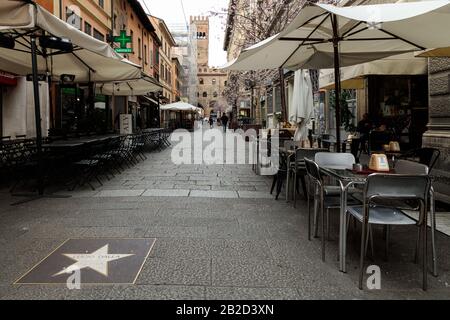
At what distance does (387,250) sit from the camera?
14.4 feet

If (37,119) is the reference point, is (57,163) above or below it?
below

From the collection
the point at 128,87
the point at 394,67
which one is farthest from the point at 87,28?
the point at 394,67

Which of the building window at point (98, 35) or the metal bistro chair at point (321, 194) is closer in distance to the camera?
the metal bistro chair at point (321, 194)

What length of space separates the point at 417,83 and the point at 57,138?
9989 mm

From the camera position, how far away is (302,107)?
948 cm

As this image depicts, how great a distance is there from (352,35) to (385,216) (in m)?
3.95

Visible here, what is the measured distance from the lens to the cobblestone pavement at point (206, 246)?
135 inches

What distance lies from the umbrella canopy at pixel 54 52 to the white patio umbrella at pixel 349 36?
265 cm

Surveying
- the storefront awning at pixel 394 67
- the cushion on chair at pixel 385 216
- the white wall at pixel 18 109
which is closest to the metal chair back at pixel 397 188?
the cushion on chair at pixel 385 216

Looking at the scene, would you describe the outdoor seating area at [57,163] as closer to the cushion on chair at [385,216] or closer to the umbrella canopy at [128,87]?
the cushion on chair at [385,216]

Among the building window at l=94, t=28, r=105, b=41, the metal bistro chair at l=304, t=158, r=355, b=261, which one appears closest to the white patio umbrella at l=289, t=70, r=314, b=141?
the metal bistro chair at l=304, t=158, r=355, b=261

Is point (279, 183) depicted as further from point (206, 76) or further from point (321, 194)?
point (206, 76)
